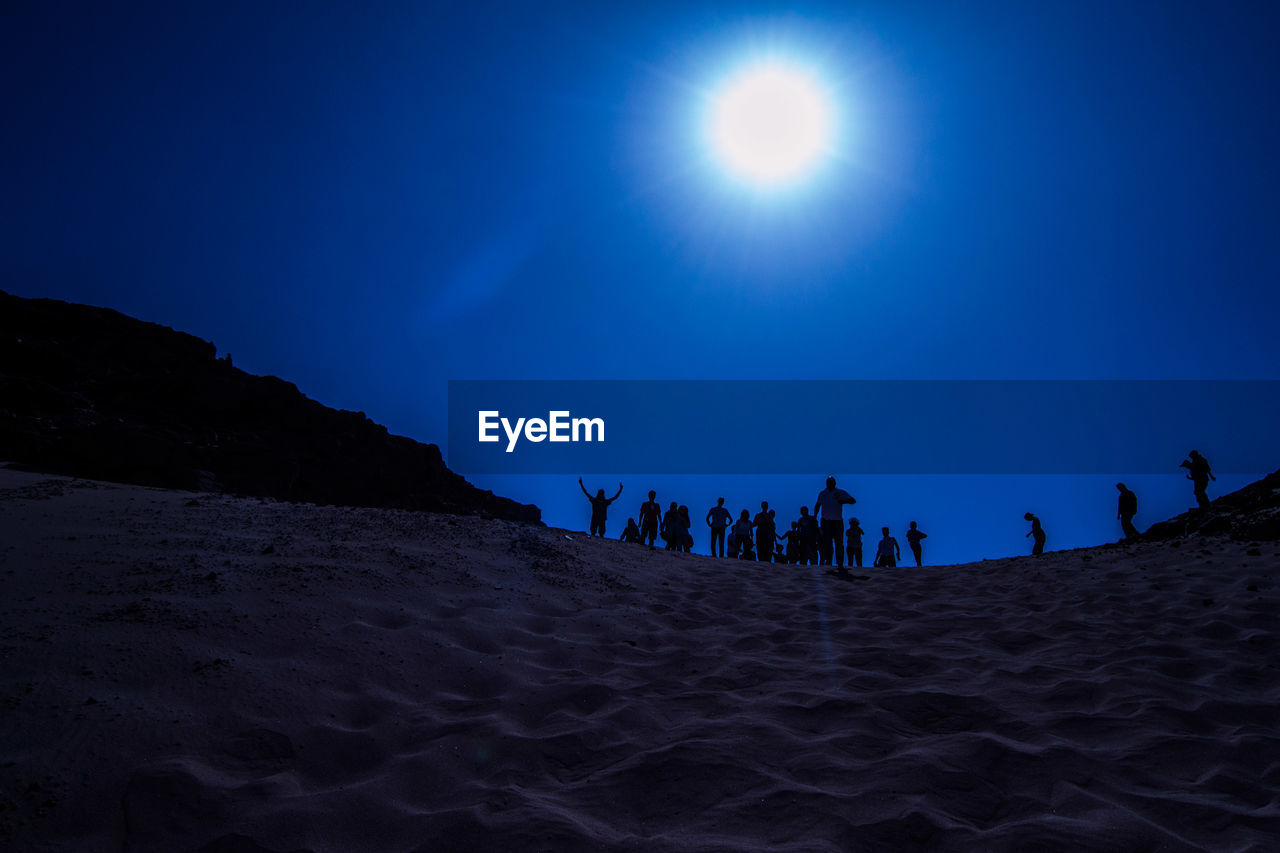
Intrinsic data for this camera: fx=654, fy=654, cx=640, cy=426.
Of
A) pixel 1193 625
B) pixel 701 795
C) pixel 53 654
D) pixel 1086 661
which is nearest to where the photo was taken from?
pixel 701 795

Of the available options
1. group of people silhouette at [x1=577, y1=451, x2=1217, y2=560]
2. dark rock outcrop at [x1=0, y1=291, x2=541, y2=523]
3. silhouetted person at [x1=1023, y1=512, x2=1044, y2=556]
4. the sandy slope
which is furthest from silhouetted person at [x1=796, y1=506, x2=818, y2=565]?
dark rock outcrop at [x1=0, y1=291, x2=541, y2=523]

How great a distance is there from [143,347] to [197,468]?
8.29 meters

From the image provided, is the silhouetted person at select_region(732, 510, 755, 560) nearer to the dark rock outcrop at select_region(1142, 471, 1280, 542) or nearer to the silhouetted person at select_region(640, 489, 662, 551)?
the silhouetted person at select_region(640, 489, 662, 551)

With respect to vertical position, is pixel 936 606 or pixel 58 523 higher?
pixel 58 523

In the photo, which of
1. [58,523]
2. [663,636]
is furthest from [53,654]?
[663,636]

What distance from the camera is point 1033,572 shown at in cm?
996

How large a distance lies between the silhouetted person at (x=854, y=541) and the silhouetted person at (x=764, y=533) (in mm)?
1878

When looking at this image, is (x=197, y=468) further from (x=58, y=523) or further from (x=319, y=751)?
(x=319, y=751)

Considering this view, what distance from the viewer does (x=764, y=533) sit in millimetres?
16484

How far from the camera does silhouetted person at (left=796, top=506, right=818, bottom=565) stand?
52.1 feet

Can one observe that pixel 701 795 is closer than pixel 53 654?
Yes

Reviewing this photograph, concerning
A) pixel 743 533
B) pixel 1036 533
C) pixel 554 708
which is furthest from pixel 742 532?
pixel 554 708

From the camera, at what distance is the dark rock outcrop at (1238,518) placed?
998 centimetres

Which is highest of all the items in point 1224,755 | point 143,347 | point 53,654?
point 143,347
